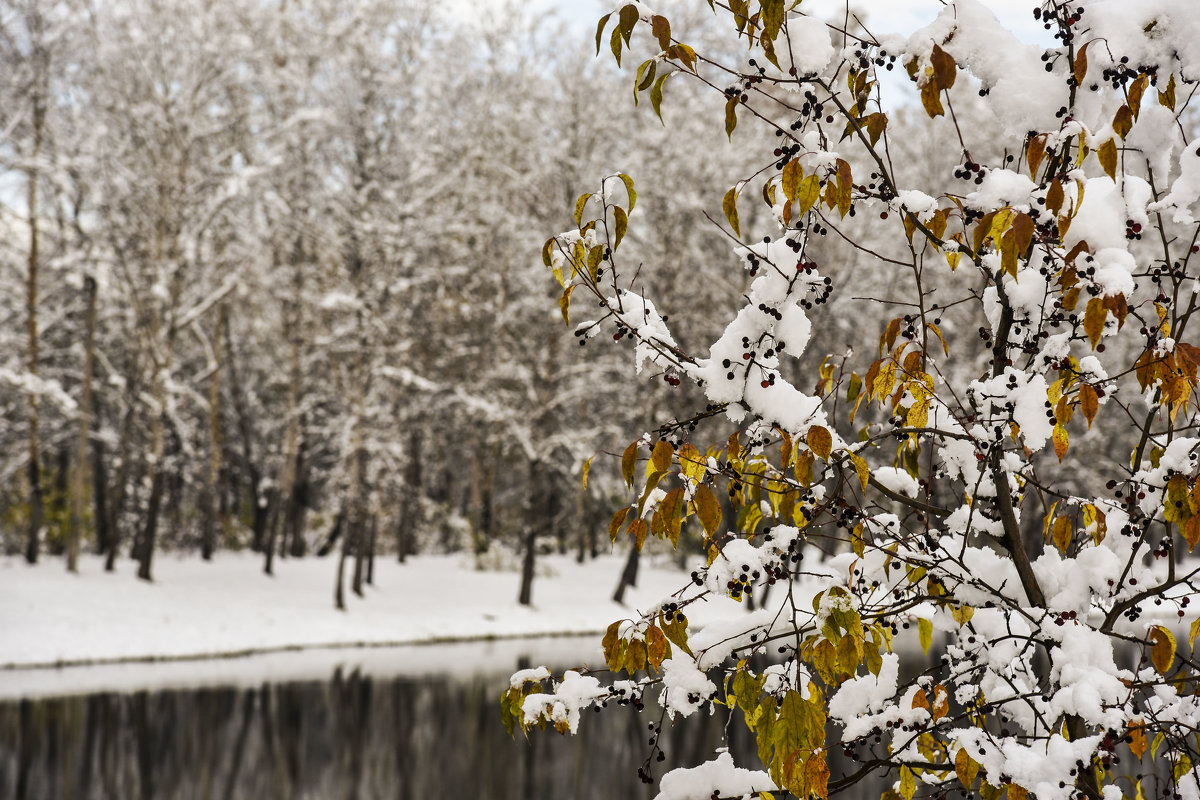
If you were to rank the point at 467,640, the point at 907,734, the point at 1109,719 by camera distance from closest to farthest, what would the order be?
1. the point at 1109,719
2. the point at 907,734
3. the point at 467,640

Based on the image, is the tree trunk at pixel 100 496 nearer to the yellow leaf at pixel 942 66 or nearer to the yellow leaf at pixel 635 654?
the yellow leaf at pixel 635 654

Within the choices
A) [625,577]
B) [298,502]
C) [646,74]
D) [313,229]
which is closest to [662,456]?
[646,74]

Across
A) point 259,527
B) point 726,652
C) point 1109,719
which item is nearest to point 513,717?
point 726,652

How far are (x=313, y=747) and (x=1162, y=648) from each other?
34.6 feet

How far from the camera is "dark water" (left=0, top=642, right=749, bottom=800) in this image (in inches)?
377

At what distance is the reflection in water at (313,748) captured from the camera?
958 centimetres

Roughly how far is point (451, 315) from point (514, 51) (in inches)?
286

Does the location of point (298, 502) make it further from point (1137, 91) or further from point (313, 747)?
point (1137, 91)

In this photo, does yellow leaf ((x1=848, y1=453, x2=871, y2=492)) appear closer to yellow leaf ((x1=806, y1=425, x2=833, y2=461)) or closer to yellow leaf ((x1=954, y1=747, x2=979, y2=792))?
yellow leaf ((x1=806, y1=425, x2=833, y2=461))

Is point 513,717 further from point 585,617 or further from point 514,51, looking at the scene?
point 514,51

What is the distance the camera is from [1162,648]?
236 centimetres

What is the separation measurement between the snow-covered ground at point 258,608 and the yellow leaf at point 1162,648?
47.0 feet

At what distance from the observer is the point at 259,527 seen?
2923cm

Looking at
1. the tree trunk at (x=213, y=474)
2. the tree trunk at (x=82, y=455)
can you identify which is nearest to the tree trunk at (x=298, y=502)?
the tree trunk at (x=213, y=474)
